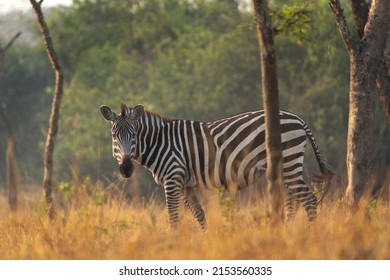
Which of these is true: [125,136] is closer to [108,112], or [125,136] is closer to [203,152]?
[108,112]

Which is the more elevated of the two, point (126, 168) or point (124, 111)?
point (124, 111)

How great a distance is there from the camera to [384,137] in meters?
26.5

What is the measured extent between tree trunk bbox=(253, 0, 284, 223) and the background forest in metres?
14.0

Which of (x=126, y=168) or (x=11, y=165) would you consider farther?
(x=126, y=168)

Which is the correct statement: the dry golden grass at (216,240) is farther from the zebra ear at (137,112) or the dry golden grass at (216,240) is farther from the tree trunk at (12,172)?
the zebra ear at (137,112)

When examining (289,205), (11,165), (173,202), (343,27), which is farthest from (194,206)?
(343,27)

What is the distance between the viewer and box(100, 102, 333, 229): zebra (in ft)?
42.7

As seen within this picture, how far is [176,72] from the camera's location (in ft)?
102

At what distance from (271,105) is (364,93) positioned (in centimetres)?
148

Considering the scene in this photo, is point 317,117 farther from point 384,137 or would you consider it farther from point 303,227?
point 303,227

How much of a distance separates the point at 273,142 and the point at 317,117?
17.6 metres

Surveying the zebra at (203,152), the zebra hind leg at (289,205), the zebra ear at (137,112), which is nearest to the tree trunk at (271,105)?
the zebra hind leg at (289,205)

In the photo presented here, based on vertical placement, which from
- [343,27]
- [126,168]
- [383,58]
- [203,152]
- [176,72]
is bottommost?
[126,168]

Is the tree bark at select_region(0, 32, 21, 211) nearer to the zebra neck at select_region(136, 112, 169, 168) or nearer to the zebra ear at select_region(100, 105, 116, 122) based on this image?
the zebra ear at select_region(100, 105, 116, 122)
